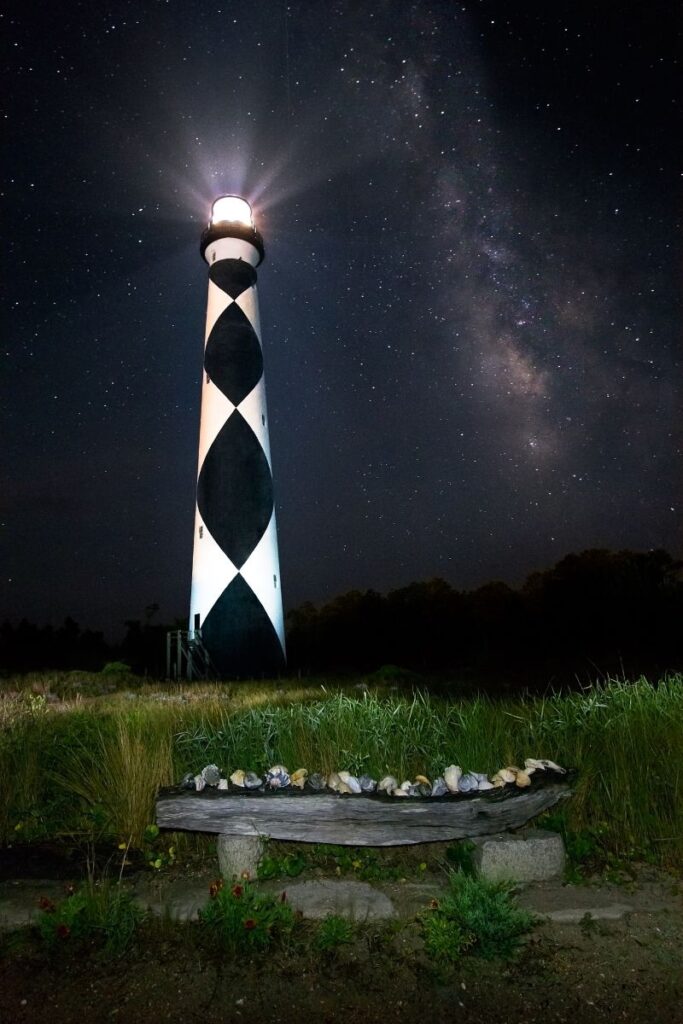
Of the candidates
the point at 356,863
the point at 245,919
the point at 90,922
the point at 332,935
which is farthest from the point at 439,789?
the point at 90,922

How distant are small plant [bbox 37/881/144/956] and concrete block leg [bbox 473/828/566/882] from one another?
193cm

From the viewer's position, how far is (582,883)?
3.73 meters

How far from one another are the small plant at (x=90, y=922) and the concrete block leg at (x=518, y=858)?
1.93m

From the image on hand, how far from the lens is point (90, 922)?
311cm

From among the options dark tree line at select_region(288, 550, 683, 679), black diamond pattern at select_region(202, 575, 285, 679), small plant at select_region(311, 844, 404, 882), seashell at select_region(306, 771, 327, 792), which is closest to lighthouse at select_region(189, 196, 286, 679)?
black diamond pattern at select_region(202, 575, 285, 679)

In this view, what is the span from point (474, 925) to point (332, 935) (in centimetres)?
69

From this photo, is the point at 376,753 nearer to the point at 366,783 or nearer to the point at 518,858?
the point at 366,783

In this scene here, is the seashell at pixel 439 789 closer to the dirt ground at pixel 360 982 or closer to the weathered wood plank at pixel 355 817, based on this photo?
the weathered wood plank at pixel 355 817

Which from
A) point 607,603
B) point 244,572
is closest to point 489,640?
point 607,603

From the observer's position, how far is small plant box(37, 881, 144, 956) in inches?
120

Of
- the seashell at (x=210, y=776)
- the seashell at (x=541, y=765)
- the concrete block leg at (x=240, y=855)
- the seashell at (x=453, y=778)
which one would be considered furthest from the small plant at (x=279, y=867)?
the seashell at (x=541, y=765)

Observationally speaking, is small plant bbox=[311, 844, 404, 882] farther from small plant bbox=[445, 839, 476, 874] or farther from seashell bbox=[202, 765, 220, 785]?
seashell bbox=[202, 765, 220, 785]

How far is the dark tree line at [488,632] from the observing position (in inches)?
622

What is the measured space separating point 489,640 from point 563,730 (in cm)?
1744
